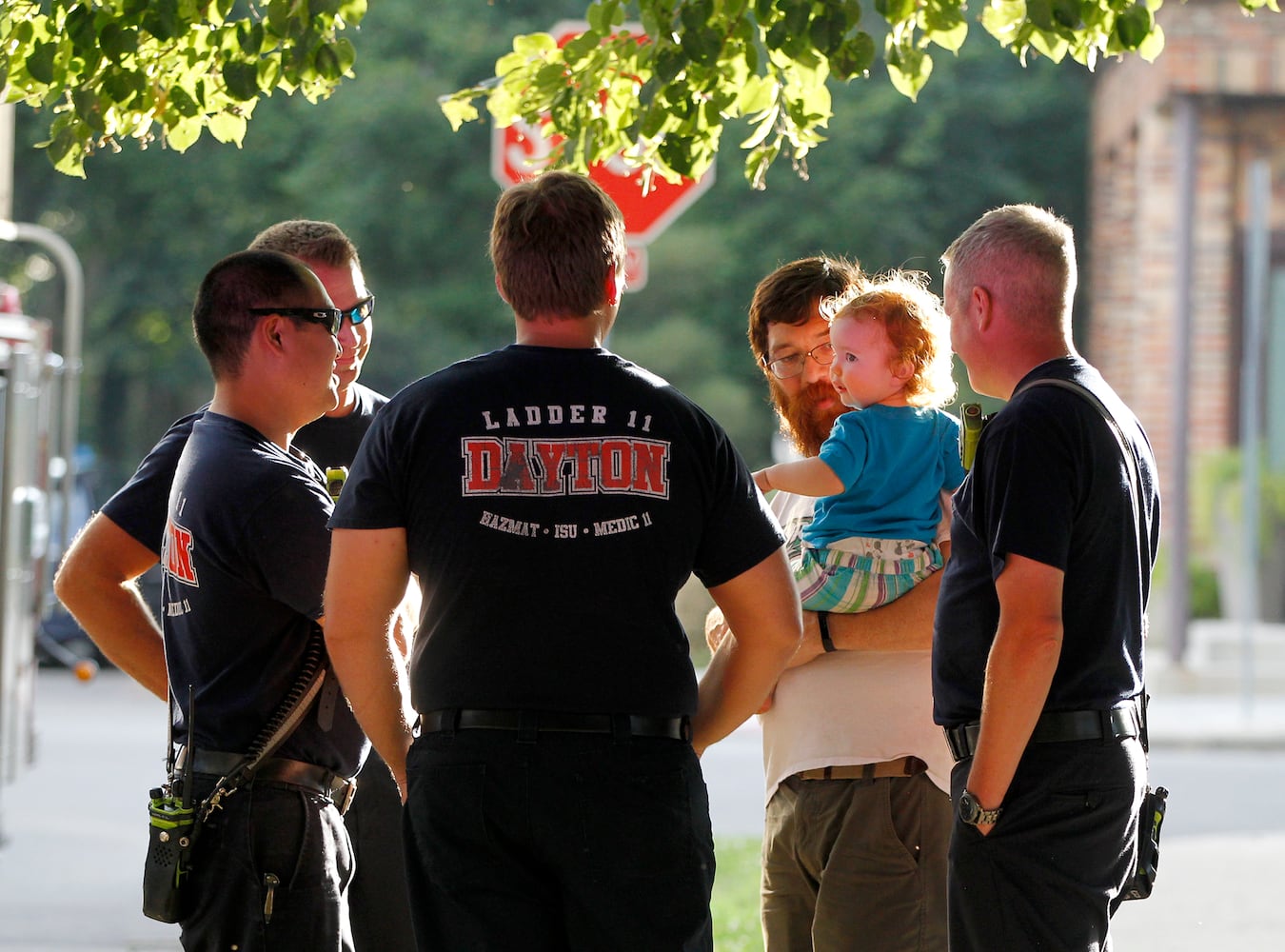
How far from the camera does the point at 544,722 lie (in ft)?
9.23

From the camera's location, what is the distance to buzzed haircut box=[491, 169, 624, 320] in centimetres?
293

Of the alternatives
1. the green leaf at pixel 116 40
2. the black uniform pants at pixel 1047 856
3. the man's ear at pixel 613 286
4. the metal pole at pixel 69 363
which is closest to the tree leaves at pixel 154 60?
the green leaf at pixel 116 40

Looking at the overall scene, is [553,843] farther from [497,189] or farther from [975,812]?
[497,189]

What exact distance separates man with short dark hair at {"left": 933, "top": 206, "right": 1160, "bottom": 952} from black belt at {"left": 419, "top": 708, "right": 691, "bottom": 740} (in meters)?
0.65

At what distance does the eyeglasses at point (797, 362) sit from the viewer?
379 cm

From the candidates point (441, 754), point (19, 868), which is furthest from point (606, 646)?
point (19, 868)

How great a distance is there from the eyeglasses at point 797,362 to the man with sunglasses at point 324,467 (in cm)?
86

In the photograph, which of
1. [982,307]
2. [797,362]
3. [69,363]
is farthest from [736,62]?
[69,363]

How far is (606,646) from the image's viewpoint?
112 inches

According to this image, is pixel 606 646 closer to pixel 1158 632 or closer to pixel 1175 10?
pixel 1158 632

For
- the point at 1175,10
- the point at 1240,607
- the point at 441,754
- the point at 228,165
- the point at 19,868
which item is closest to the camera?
the point at 441,754

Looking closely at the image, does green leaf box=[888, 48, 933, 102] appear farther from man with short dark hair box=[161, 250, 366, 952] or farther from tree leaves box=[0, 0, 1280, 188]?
man with short dark hair box=[161, 250, 366, 952]

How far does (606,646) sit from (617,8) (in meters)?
1.58

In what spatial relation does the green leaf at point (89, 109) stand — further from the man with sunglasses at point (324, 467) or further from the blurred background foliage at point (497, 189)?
the blurred background foliage at point (497, 189)
